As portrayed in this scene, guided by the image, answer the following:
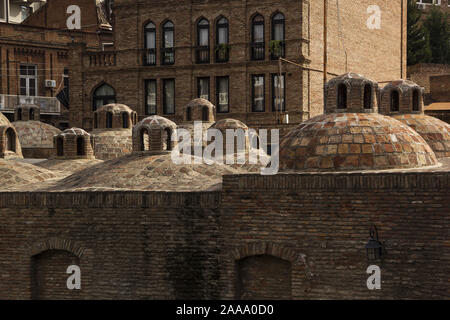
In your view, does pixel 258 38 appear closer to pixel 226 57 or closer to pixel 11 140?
pixel 226 57

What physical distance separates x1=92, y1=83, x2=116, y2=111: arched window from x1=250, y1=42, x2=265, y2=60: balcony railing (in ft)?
24.8

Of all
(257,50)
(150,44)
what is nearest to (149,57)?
(150,44)

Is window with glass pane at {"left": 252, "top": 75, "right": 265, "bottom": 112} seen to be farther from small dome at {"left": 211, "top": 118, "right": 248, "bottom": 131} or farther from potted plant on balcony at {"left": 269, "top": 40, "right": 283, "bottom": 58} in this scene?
small dome at {"left": 211, "top": 118, "right": 248, "bottom": 131}

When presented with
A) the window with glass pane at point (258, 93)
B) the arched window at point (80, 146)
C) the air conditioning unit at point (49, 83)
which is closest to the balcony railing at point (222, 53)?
the window with glass pane at point (258, 93)

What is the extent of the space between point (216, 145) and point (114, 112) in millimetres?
7164

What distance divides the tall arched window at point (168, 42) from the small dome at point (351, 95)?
21.6 metres

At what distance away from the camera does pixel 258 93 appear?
36.6 meters

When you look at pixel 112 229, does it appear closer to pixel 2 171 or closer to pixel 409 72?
pixel 2 171

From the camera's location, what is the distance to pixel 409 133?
53.3ft

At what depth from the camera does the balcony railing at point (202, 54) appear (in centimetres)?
3756

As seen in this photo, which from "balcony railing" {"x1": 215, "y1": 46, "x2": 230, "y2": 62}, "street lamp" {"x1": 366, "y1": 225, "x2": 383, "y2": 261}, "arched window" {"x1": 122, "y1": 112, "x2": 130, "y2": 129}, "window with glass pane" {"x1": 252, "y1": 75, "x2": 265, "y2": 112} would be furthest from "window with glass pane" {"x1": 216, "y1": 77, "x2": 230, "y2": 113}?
"street lamp" {"x1": 366, "y1": 225, "x2": 383, "y2": 261}

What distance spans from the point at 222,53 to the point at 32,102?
13.3m

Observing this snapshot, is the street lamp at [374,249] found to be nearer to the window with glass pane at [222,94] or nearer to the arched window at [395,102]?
the arched window at [395,102]

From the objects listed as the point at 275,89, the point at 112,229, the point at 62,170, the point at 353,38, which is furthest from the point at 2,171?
the point at 353,38
